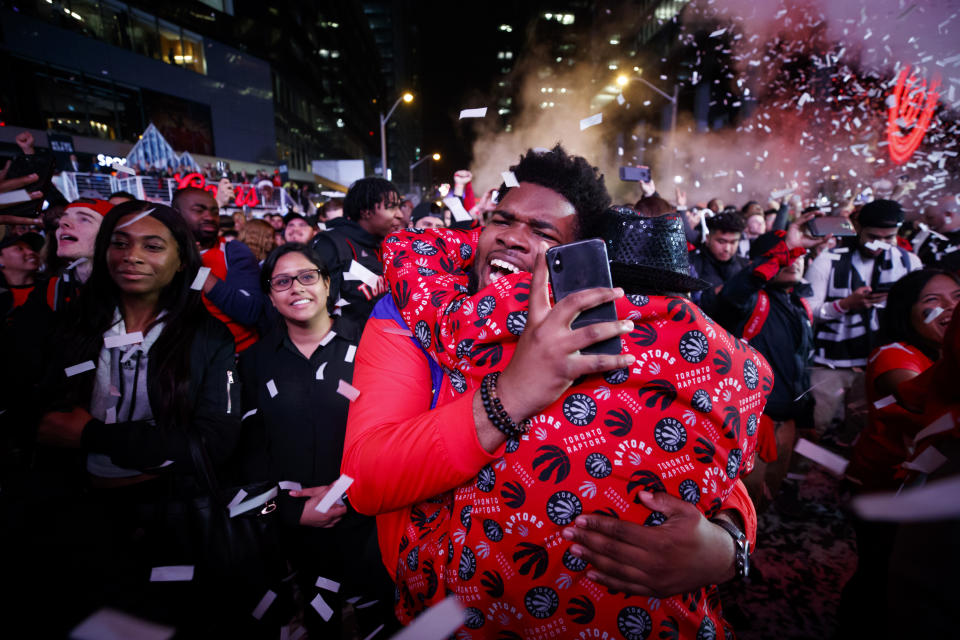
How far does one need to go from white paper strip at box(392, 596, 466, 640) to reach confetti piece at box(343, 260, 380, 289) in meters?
3.48

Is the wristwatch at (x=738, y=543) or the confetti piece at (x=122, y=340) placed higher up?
the confetti piece at (x=122, y=340)

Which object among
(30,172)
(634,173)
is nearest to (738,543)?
(30,172)

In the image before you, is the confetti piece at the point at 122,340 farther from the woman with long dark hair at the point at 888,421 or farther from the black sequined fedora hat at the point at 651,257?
the woman with long dark hair at the point at 888,421

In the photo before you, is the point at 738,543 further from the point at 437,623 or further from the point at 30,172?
the point at 30,172

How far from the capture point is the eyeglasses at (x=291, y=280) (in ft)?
10.1

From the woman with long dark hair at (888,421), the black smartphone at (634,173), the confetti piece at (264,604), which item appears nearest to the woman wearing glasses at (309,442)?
the confetti piece at (264,604)

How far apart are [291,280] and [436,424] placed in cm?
234

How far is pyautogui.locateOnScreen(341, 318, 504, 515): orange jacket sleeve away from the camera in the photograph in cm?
118

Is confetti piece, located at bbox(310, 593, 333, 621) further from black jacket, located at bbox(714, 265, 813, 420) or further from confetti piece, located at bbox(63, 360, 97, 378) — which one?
black jacket, located at bbox(714, 265, 813, 420)

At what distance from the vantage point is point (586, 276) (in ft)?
3.63

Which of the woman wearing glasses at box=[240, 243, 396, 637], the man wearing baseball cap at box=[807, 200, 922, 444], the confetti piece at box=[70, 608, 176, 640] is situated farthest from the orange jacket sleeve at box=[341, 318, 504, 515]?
the man wearing baseball cap at box=[807, 200, 922, 444]

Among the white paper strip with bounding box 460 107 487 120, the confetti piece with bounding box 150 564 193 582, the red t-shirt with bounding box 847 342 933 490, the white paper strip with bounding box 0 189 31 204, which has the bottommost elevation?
the confetti piece with bounding box 150 564 193 582

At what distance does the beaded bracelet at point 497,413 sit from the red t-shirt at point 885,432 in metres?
2.64

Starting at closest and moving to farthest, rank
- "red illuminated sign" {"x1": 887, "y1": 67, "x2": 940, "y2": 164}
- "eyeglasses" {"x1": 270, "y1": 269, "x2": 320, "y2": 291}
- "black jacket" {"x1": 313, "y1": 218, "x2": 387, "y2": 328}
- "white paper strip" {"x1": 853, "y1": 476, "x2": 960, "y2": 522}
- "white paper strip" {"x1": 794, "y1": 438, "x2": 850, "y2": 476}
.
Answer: "white paper strip" {"x1": 853, "y1": 476, "x2": 960, "y2": 522}
"white paper strip" {"x1": 794, "y1": 438, "x2": 850, "y2": 476}
"eyeglasses" {"x1": 270, "y1": 269, "x2": 320, "y2": 291}
"black jacket" {"x1": 313, "y1": 218, "x2": 387, "y2": 328}
"red illuminated sign" {"x1": 887, "y1": 67, "x2": 940, "y2": 164}
